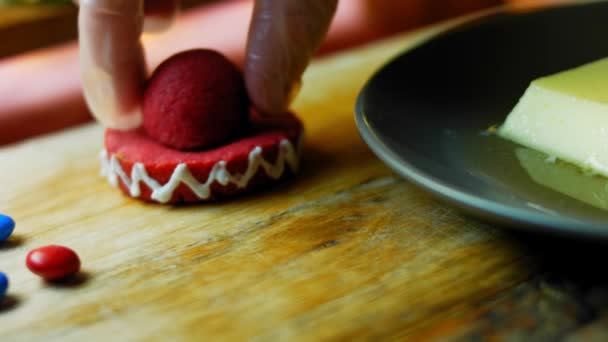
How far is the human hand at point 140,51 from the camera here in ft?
2.43

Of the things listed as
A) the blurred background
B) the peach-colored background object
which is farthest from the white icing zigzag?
the blurred background

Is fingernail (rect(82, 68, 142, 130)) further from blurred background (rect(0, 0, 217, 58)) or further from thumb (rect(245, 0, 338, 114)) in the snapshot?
blurred background (rect(0, 0, 217, 58))

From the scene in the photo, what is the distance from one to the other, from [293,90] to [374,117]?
0.43 feet

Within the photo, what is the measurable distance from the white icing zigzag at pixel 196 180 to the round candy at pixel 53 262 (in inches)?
5.0

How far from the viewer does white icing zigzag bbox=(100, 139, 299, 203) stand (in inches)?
28.9

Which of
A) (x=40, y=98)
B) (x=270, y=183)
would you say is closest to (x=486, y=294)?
(x=270, y=183)

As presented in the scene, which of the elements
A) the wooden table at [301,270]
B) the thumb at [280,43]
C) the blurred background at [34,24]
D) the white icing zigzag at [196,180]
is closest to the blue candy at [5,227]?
the wooden table at [301,270]

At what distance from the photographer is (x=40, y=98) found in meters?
1.52

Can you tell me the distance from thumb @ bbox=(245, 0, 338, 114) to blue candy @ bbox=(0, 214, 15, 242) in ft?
0.91

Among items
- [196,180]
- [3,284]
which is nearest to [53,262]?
[3,284]

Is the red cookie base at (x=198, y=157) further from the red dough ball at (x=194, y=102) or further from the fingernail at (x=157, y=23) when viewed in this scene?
the fingernail at (x=157, y=23)

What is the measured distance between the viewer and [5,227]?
2.35 ft

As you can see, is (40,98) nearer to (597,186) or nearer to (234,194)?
(234,194)

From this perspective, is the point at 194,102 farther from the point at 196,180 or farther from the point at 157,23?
the point at 157,23
